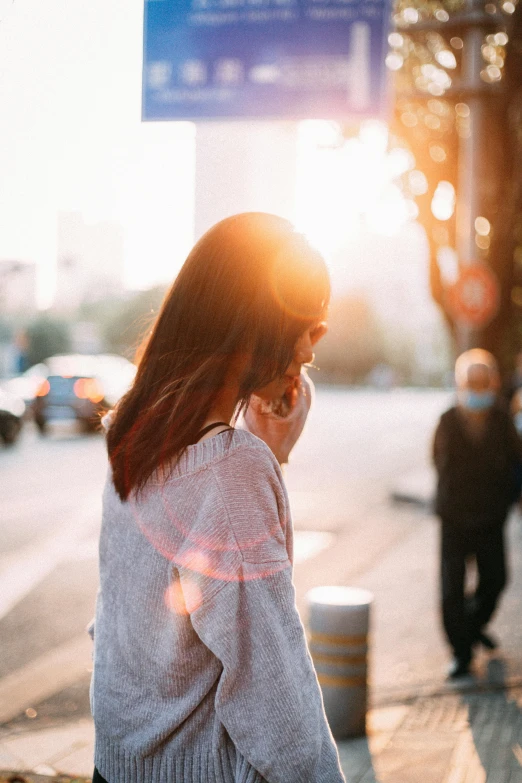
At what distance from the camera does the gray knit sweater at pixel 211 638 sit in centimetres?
142

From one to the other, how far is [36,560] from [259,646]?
7.48 m

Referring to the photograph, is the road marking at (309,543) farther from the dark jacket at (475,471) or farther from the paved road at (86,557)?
the dark jacket at (475,471)

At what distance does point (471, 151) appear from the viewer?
12.9 meters

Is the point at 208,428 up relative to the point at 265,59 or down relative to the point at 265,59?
down

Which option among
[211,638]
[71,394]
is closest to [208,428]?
[211,638]

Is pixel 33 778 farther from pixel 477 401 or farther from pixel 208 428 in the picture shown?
pixel 477 401

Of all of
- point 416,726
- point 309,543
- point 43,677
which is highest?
point 416,726

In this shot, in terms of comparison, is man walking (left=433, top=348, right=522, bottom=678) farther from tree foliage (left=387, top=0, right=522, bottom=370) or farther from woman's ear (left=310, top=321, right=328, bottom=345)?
tree foliage (left=387, top=0, right=522, bottom=370)

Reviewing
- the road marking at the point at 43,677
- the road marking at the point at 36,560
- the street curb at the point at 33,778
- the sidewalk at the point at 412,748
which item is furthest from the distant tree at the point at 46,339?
the street curb at the point at 33,778

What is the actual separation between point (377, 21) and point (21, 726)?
18.8 ft

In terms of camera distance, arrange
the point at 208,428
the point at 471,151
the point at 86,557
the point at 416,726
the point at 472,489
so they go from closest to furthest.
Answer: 1. the point at 208,428
2. the point at 416,726
3. the point at 472,489
4. the point at 86,557
5. the point at 471,151

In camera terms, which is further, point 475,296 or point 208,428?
point 475,296

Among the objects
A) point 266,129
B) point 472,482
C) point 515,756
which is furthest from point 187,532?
point 266,129

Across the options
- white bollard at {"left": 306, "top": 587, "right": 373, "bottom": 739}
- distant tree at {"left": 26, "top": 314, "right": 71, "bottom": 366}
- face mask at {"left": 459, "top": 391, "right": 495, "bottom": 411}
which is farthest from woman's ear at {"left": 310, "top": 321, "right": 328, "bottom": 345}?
distant tree at {"left": 26, "top": 314, "right": 71, "bottom": 366}
